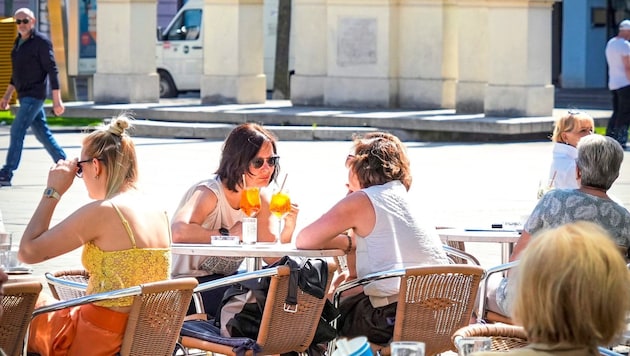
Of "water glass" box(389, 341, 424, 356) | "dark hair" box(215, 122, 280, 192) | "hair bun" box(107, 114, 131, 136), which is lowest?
"water glass" box(389, 341, 424, 356)

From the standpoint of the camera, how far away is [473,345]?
4.19 meters

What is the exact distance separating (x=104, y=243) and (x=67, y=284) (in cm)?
53

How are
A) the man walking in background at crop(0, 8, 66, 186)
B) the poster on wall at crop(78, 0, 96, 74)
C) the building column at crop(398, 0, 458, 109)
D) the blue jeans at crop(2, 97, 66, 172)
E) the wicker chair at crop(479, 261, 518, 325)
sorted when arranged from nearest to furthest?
the wicker chair at crop(479, 261, 518, 325) → the blue jeans at crop(2, 97, 66, 172) → the man walking in background at crop(0, 8, 66, 186) → the building column at crop(398, 0, 458, 109) → the poster on wall at crop(78, 0, 96, 74)

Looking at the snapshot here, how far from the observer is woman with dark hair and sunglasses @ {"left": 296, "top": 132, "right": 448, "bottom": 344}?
6.68 meters

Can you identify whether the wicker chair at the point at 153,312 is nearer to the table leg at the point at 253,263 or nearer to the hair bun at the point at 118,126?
the hair bun at the point at 118,126

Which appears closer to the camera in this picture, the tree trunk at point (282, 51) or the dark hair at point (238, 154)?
the dark hair at point (238, 154)

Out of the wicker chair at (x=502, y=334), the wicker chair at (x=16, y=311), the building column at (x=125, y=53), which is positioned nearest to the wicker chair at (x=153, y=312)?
the wicker chair at (x=16, y=311)

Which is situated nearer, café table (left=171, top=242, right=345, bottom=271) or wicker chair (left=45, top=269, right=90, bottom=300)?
wicker chair (left=45, top=269, right=90, bottom=300)

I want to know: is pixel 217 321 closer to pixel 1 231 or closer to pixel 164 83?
pixel 1 231

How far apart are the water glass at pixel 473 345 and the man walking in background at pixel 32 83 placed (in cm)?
1195

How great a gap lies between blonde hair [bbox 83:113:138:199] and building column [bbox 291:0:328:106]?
65.5 feet

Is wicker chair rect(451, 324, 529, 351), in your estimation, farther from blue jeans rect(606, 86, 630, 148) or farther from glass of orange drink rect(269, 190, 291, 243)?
blue jeans rect(606, 86, 630, 148)

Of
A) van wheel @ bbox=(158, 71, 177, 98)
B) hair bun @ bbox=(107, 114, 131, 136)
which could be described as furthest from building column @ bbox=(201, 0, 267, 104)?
hair bun @ bbox=(107, 114, 131, 136)

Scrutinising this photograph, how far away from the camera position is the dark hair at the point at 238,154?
24.2 ft
